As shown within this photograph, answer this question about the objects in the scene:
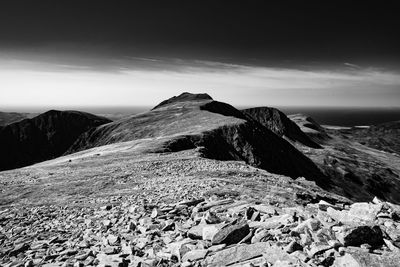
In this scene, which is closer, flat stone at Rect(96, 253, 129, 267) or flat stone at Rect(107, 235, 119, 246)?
flat stone at Rect(96, 253, 129, 267)

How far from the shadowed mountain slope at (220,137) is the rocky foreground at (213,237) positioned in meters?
33.9

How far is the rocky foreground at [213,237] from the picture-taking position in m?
10.2

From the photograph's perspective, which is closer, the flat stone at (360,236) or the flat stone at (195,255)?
the flat stone at (360,236)

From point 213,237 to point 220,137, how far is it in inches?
2628

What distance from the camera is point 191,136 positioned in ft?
227

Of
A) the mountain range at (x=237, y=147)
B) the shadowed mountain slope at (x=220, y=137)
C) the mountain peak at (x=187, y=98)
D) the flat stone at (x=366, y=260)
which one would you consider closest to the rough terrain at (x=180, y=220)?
the flat stone at (x=366, y=260)

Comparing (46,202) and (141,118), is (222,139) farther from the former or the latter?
(141,118)

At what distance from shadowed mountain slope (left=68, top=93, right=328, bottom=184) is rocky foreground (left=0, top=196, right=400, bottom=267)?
111ft

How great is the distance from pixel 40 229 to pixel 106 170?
66.8 ft

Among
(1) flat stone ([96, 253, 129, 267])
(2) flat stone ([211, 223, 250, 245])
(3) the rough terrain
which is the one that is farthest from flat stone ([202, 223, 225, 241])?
(1) flat stone ([96, 253, 129, 267])

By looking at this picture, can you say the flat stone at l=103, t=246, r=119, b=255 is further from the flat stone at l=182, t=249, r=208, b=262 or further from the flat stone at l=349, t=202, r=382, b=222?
the flat stone at l=349, t=202, r=382, b=222

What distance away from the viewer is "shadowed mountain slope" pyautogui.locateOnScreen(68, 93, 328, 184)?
223ft

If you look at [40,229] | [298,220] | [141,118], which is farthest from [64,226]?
[141,118]

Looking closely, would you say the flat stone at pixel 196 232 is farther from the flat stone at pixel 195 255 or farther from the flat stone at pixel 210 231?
the flat stone at pixel 195 255
